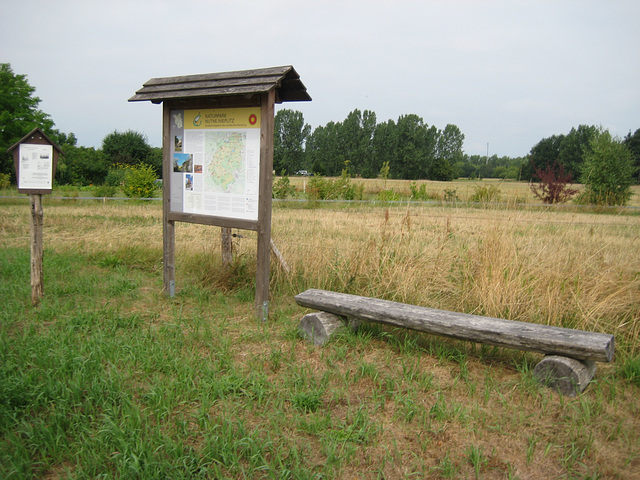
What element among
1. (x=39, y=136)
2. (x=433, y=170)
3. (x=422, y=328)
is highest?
(x=433, y=170)

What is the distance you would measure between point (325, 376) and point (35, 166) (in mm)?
4379

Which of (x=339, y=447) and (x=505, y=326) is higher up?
(x=505, y=326)

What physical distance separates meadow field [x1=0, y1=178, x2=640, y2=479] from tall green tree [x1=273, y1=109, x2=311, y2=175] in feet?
196

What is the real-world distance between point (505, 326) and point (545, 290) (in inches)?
52.7

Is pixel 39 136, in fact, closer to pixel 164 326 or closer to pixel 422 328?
pixel 164 326

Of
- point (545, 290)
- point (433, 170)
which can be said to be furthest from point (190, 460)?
point (433, 170)

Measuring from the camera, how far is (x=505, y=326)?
11.7 feet

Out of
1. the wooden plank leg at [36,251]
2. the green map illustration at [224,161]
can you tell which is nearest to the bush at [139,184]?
the wooden plank leg at [36,251]

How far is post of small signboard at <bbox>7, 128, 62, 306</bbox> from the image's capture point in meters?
5.29

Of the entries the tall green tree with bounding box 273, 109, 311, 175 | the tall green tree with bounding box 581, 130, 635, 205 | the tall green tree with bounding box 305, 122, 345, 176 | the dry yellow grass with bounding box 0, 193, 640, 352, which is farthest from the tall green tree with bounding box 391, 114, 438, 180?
the dry yellow grass with bounding box 0, 193, 640, 352

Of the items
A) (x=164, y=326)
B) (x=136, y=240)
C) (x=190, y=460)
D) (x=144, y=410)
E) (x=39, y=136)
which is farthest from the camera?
(x=136, y=240)

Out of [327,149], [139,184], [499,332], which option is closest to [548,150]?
[327,149]

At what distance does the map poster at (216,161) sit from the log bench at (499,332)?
56.2 inches

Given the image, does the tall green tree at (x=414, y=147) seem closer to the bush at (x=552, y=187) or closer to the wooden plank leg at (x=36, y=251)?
the bush at (x=552, y=187)
